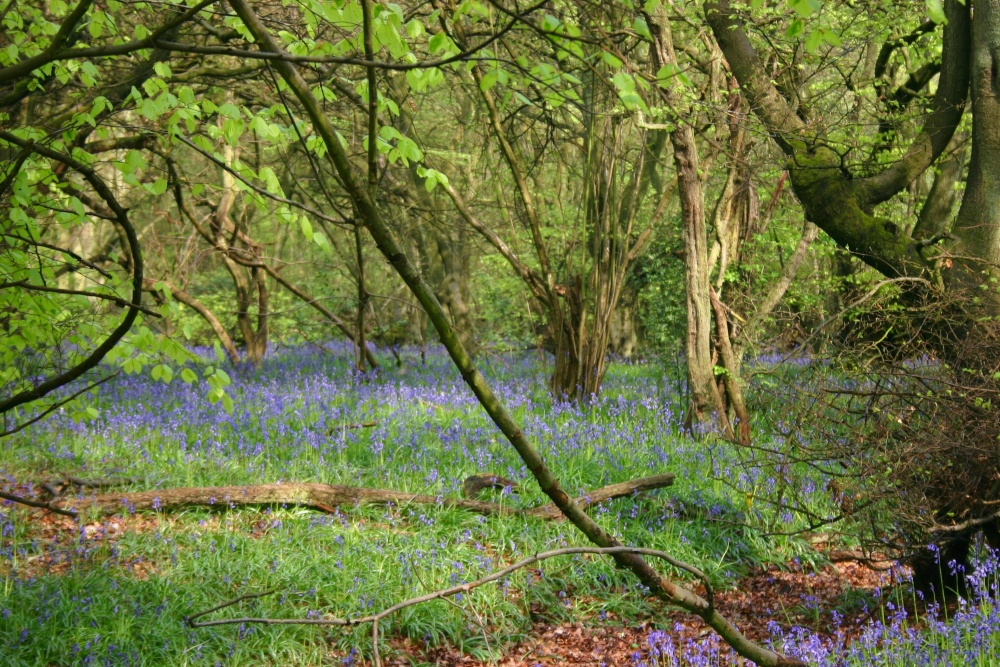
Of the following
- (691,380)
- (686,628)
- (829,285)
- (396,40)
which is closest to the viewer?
(396,40)

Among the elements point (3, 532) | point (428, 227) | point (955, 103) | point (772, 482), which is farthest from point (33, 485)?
point (428, 227)

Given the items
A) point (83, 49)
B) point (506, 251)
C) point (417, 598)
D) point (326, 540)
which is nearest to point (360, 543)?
point (326, 540)

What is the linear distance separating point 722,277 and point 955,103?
305 cm

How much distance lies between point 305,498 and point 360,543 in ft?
2.77

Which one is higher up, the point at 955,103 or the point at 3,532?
the point at 955,103

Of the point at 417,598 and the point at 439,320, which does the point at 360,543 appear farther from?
the point at 417,598

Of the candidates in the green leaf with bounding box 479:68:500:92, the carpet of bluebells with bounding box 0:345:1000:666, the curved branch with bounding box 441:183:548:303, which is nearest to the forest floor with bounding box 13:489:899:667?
the carpet of bluebells with bounding box 0:345:1000:666

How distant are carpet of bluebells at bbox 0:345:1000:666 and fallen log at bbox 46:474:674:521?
0.30ft

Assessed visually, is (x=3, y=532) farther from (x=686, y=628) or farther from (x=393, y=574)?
(x=686, y=628)

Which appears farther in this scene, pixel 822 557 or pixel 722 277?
pixel 722 277

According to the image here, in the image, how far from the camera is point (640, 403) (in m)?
9.90

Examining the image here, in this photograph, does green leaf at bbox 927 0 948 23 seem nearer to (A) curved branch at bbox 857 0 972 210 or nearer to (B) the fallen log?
(B) the fallen log

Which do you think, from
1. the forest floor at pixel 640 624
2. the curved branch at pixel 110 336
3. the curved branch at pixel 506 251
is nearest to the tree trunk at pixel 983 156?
the forest floor at pixel 640 624

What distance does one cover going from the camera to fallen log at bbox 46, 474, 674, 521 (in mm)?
5859
